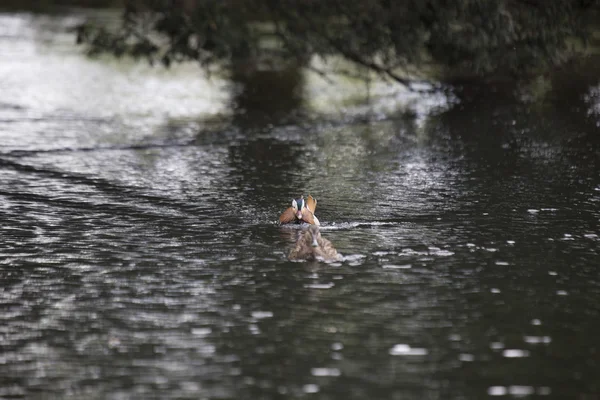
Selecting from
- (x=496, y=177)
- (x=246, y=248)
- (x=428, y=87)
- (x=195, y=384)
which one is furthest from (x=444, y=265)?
(x=428, y=87)

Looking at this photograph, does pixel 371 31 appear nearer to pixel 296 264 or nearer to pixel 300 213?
pixel 300 213

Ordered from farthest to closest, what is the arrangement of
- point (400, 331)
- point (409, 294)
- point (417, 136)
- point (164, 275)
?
point (417, 136) → point (164, 275) → point (409, 294) → point (400, 331)

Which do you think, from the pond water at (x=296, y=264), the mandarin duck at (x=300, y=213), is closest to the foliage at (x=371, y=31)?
the pond water at (x=296, y=264)

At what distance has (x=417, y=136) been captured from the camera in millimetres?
17922

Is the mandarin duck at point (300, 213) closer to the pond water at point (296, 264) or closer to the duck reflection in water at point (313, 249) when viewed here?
the pond water at point (296, 264)

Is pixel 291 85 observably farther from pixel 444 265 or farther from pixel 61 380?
pixel 61 380

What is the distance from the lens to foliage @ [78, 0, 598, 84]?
66.0ft

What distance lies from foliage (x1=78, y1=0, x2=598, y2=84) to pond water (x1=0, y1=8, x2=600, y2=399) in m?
1.86

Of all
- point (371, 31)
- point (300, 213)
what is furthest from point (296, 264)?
point (371, 31)

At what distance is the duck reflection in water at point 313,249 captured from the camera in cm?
932

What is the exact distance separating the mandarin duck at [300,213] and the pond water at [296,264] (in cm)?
17

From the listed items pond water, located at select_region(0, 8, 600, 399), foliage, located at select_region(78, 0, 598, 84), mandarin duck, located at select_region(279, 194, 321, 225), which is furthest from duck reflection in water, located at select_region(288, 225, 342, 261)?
foliage, located at select_region(78, 0, 598, 84)

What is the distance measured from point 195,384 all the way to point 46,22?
4238 centimetres

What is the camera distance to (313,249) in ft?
30.6
